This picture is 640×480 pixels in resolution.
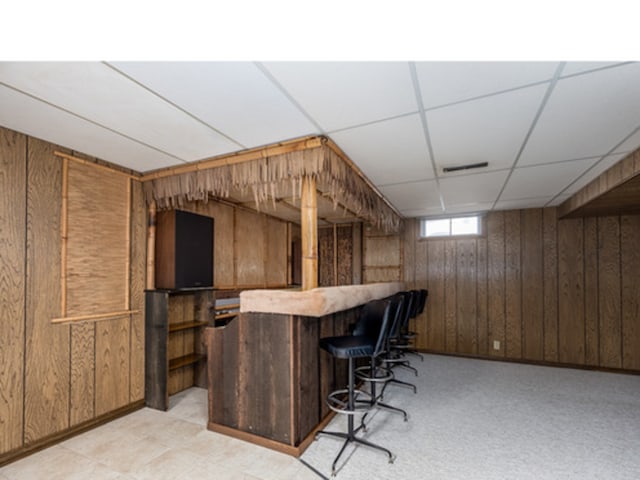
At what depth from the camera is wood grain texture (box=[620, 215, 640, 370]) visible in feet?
14.1

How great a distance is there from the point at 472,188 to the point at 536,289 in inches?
89.2

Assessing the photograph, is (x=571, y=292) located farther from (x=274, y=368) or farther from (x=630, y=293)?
(x=274, y=368)

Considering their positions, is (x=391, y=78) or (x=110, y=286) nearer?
(x=391, y=78)

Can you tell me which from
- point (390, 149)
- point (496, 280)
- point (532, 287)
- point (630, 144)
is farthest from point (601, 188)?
point (390, 149)

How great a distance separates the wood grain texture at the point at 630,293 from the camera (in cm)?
429

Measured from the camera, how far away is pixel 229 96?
1.87 m

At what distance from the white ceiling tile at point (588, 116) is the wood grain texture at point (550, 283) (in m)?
2.41

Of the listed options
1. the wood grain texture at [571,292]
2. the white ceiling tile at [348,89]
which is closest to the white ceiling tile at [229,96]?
the white ceiling tile at [348,89]

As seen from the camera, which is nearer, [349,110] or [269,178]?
[349,110]

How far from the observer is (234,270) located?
4605mm
